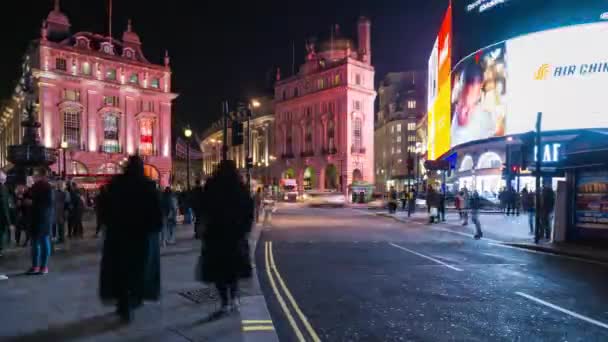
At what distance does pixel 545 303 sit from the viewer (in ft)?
22.3

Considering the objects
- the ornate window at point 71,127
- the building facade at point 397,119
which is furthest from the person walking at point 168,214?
the building facade at point 397,119

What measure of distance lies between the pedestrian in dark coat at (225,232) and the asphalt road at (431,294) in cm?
90

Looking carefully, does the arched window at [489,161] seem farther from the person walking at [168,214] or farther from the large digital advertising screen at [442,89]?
the person walking at [168,214]

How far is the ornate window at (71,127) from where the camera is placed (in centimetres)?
6000

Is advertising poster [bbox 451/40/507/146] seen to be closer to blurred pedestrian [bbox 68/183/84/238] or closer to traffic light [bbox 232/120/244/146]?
traffic light [bbox 232/120/244/146]

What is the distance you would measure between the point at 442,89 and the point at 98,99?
4632 centimetres

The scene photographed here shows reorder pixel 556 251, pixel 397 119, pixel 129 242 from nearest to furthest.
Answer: pixel 129 242
pixel 556 251
pixel 397 119

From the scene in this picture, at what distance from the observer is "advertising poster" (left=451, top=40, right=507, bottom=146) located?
3956 cm

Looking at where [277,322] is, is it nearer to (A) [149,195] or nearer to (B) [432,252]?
(A) [149,195]

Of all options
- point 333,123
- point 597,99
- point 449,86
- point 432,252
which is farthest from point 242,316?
point 333,123

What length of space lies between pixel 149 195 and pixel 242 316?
189 centimetres

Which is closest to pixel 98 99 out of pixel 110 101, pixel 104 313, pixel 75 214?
pixel 110 101

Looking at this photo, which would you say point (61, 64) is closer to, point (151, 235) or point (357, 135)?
point (357, 135)

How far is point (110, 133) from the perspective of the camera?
211ft
